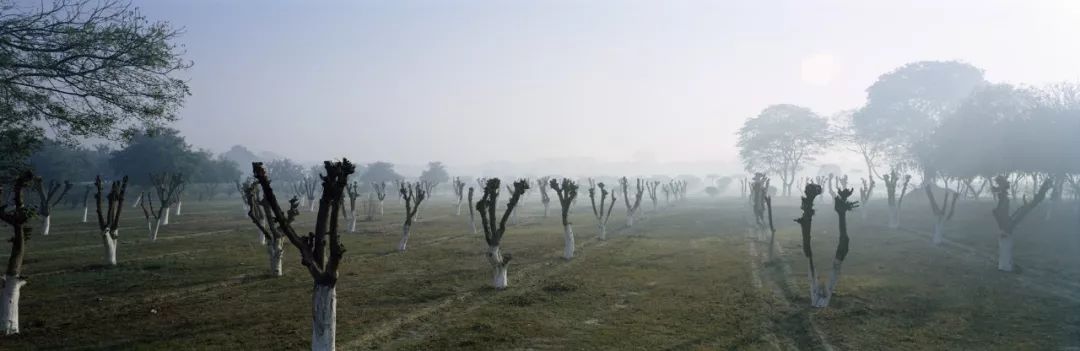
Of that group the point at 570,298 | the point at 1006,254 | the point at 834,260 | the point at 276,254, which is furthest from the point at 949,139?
the point at 276,254

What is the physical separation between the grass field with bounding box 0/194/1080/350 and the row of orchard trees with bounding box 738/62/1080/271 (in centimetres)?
412

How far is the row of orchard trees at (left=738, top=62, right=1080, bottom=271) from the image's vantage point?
1248 inches

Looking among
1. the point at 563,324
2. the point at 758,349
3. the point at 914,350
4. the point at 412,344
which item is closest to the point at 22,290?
the point at 412,344

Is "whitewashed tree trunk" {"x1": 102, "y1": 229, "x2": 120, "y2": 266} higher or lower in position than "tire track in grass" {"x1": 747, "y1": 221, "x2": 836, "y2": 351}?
higher

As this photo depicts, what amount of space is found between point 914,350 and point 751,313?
3.99m

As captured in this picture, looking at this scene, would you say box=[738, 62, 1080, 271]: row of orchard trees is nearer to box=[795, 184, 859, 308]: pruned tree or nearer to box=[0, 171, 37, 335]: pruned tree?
box=[795, 184, 859, 308]: pruned tree

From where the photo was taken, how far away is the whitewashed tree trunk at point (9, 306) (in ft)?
38.9

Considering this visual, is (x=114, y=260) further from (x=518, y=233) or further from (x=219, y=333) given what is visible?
(x=518, y=233)

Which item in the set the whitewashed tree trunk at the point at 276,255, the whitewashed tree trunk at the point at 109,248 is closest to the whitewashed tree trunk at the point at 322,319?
the whitewashed tree trunk at the point at 276,255

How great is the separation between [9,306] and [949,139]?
52.4 metres

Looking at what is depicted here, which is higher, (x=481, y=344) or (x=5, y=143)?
(x=5, y=143)

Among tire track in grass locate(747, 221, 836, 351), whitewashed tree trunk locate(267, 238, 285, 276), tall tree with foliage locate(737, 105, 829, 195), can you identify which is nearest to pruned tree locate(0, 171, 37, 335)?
whitewashed tree trunk locate(267, 238, 285, 276)

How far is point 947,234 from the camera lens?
32.0 meters

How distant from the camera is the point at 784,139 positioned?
244 ft
